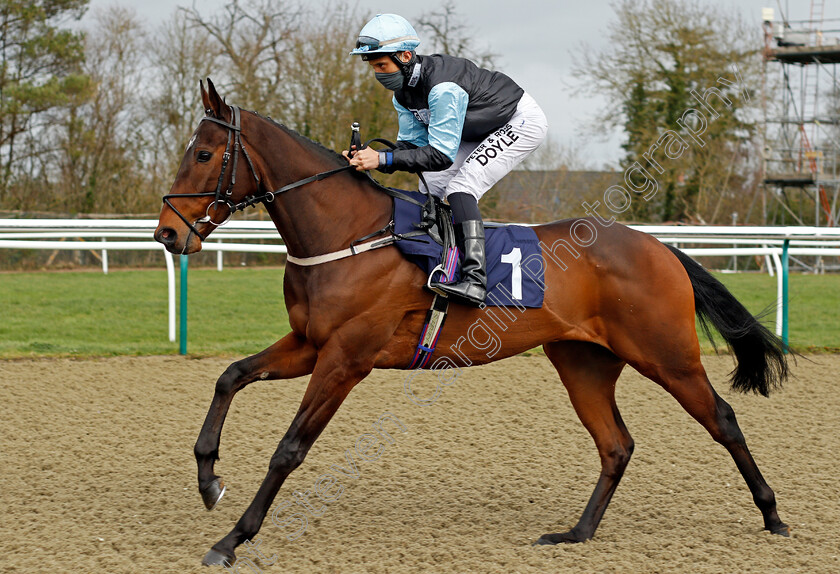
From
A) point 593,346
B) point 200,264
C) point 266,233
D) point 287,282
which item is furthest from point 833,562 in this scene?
point 200,264

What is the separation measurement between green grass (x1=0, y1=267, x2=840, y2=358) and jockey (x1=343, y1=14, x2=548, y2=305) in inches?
184

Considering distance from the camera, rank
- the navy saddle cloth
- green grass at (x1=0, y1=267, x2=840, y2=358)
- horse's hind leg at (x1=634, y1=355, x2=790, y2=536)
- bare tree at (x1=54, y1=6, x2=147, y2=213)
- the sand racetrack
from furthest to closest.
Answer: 1. bare tree at (x1=54, y1=6, x2=147, y2=213)
2. green grass at (x1=0, y1=267, x2=840, y2=358)
3. horse's hind leg at (x1=634, y1=355, x2=790, y2=536)
4. the navy saddle cloth
5. the sand racetrack

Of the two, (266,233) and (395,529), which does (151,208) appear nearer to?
(266,233)

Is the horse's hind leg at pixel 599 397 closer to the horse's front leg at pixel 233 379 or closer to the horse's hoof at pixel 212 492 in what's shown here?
the horse's front leg at pixel 233 379

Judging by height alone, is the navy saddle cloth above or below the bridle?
below

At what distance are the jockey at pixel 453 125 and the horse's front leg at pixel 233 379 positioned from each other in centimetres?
70

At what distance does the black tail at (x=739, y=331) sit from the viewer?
14.0 ft

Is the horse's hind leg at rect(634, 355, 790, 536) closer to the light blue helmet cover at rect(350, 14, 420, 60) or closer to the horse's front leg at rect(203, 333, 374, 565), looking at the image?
the horse's front leg at rect(203, 333, 374, 565)

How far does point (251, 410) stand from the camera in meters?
6.08

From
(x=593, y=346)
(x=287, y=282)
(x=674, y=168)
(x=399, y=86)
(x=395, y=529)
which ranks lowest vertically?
(x=395, y=529)

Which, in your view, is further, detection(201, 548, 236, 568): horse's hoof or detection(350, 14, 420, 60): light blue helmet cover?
detection(350, 14, 420, 60): light blue helmet cover

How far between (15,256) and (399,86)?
56.4ft

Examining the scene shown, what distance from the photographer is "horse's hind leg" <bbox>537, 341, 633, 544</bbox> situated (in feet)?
13.5

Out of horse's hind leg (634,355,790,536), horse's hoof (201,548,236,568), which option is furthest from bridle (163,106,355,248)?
horse's hind leg (634,355,790,536)
